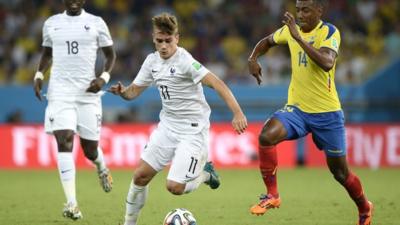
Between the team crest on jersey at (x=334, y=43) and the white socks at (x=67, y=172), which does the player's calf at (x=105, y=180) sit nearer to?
the white socks at (x=67, y=172)

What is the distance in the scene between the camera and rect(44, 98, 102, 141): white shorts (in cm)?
1060

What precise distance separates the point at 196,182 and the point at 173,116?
29.5 inches

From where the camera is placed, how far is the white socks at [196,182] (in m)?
8.80

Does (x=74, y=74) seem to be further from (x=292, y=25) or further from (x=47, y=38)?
(x=292, y=25)

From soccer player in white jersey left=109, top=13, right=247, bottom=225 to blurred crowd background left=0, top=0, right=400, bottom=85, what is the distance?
1277 cm

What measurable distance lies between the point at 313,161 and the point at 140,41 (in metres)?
5.91

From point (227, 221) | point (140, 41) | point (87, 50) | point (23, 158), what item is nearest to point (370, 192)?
point (227, 221)

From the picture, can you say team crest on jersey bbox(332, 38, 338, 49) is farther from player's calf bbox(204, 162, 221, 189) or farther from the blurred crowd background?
the blurred crowd background

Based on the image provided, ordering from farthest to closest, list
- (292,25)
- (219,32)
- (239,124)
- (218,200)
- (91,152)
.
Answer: (219,32) → (218,200) → (91,152) → (292,25) → (239,124)

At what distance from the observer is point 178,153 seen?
28.4 ft

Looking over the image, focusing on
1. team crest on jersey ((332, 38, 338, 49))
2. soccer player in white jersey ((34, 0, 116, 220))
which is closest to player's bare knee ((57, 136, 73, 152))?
soccer player in white jersey ((34, 0, 116, 220))

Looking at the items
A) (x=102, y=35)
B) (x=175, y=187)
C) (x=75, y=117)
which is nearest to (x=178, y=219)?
(x=175, y=187)

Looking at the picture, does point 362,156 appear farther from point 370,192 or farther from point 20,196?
point 20,196

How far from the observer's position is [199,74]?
336 inches
